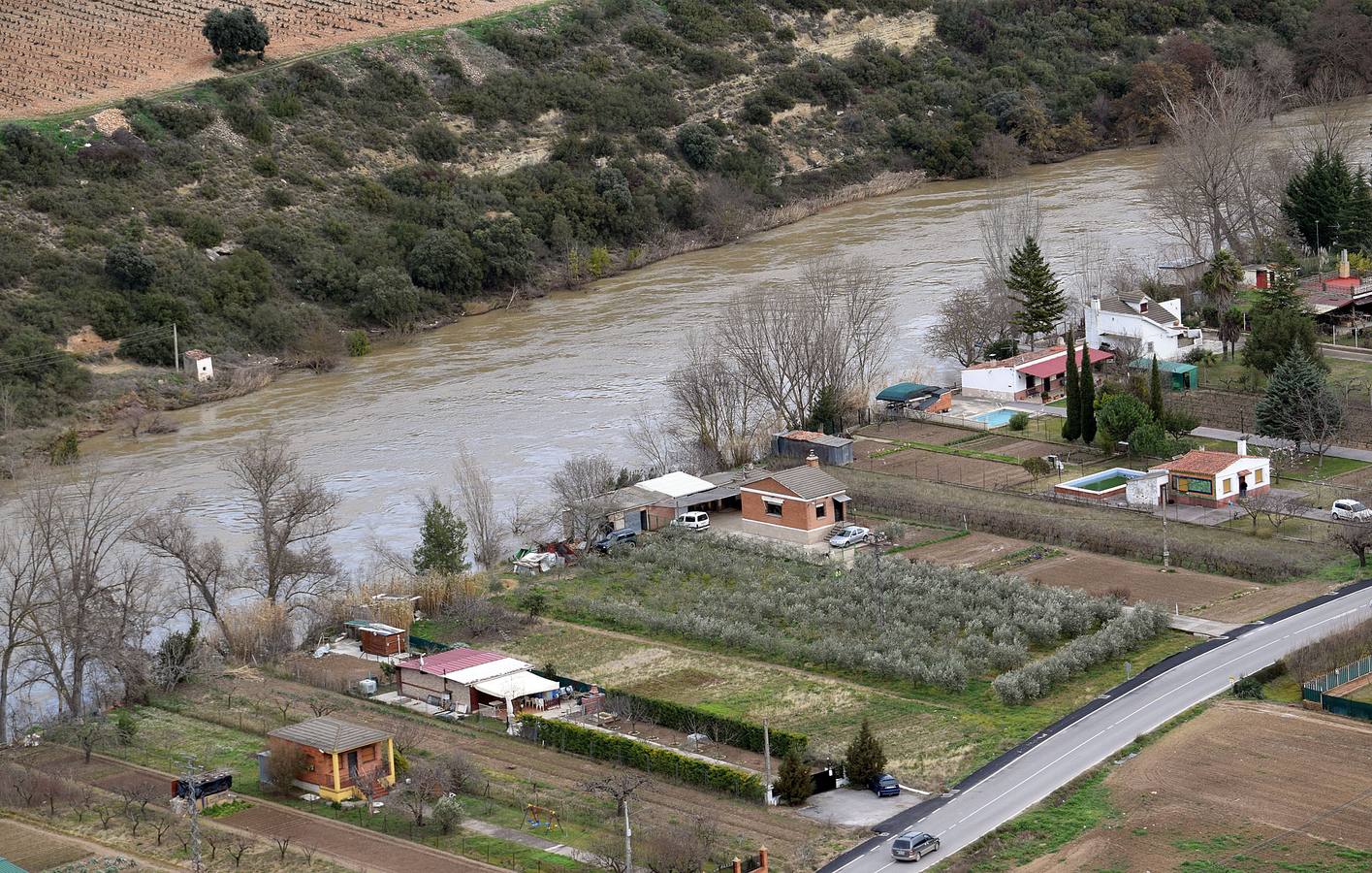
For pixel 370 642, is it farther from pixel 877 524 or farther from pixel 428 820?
pixel 877 524

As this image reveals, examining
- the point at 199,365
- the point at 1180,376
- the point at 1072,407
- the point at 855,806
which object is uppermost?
the point at 199,365

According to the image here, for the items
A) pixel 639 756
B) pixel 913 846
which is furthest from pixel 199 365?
pixel 913 846

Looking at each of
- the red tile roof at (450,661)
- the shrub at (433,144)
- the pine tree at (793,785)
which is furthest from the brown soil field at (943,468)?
the shrub at (433,144)

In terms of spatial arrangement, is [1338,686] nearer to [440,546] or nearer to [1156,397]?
[1156,397]

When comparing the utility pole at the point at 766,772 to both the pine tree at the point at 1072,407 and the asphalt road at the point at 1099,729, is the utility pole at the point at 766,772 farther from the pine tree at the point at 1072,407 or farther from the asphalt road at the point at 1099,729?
the pine tree at the point at 1072,407

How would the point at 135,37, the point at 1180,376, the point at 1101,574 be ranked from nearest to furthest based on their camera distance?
the point at 1101,574 → the point at 1180,376 → the point at 135,37

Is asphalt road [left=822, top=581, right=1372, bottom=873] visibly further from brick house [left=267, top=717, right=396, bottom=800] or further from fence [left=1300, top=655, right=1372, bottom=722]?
brick house [left=267, top=717, right=396, bottom=800]
